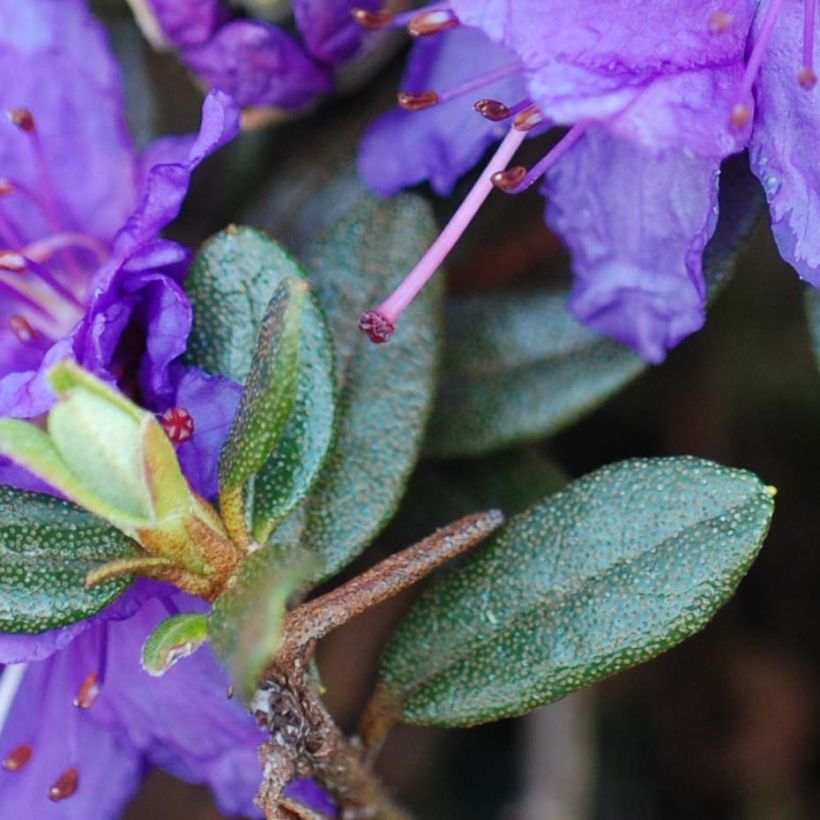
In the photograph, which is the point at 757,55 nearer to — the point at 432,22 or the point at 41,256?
the point at 432,22

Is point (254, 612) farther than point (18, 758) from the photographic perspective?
No

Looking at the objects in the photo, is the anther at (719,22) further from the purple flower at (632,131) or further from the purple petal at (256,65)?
the purple petal at (256,65)

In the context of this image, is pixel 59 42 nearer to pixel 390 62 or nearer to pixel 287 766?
pixel 390 62

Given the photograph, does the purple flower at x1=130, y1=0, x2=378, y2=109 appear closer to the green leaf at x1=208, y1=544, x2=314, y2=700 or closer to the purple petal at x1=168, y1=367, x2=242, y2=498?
the purple petal at x1=168, y1=367, x2=242, y2=498

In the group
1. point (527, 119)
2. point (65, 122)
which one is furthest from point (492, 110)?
point (65, 122)

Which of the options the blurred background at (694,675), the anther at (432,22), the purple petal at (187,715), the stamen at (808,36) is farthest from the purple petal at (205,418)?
the blurred background at (694,675)

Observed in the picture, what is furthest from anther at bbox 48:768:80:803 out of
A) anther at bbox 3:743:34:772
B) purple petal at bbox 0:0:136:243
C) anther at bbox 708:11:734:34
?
anther at bbox 708:11:734:34

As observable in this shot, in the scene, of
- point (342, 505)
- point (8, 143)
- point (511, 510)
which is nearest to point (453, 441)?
point (511, 510)
